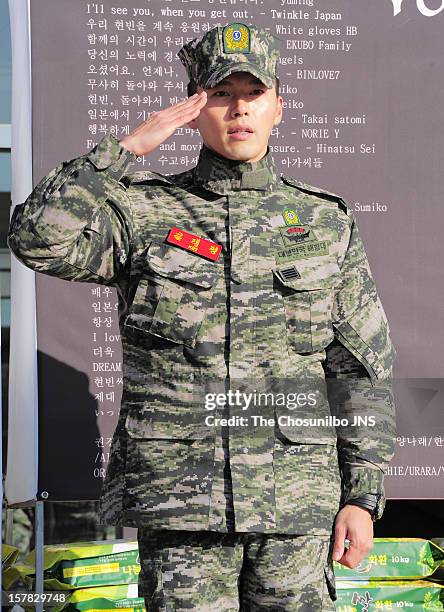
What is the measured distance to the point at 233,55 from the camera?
6.91ft

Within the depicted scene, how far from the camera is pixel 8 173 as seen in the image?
11.2 feet

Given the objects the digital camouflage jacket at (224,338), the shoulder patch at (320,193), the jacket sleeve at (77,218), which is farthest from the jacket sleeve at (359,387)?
the jacket sleeve at (77,218)

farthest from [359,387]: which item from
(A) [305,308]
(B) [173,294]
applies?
(B) [173,294]

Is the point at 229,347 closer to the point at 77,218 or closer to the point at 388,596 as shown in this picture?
the point at 77,218

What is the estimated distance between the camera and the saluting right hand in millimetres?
1995

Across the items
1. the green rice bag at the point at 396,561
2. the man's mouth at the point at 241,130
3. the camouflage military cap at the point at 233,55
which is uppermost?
the camouflage military cap at the point at 233,55

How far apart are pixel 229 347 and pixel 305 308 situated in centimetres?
17

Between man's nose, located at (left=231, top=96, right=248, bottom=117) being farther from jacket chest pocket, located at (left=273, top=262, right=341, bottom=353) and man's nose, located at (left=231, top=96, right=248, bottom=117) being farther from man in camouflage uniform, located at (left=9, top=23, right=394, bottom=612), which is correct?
jacket chest pocket, located at (left=273, top=262, right=341, bottom=353)

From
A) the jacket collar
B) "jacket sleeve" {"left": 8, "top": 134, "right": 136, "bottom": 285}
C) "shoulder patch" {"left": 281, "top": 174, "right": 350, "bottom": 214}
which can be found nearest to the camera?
"jacket sleeve" {"left": 8, "top": 134, "right": 136, "bottom": 285}

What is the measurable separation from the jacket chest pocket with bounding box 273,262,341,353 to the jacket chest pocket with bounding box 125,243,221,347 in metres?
0.14

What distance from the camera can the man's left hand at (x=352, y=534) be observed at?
2016 mm

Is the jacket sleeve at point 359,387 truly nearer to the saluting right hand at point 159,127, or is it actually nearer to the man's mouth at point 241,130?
the man's mouth at point 241,130

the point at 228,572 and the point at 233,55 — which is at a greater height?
the point at 233,55

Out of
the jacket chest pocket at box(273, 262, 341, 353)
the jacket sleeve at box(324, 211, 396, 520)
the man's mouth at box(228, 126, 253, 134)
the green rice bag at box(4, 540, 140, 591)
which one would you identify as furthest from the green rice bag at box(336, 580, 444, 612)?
the man's mouth at box(228, 126, 253, 134)
